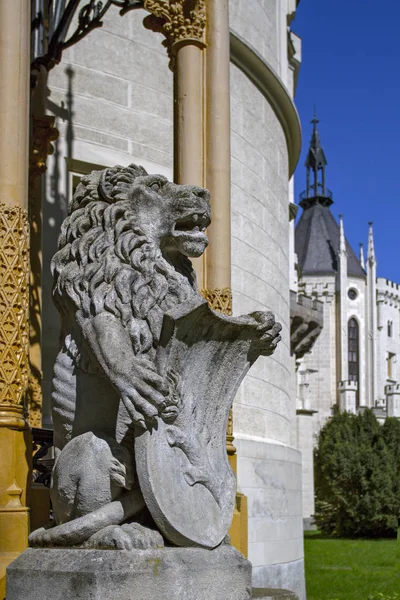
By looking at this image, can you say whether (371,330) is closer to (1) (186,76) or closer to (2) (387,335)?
(2) (387,335)

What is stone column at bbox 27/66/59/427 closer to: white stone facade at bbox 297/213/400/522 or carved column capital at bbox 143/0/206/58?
carved column capital at bbox 143/0/206/58

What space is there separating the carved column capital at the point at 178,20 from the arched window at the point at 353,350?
82291mm

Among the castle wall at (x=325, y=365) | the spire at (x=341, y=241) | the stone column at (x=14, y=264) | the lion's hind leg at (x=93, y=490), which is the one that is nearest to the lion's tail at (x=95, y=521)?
the lion's hind leg at (x=93, y=490)

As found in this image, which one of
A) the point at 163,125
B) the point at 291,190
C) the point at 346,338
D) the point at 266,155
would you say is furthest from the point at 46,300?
the point at 346,338

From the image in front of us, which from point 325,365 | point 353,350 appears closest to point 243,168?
point 325,365

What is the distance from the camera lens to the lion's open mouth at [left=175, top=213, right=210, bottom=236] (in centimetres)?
507

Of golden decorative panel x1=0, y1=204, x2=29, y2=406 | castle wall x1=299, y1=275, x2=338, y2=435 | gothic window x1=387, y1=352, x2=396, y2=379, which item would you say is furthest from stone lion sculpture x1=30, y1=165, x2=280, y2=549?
gothic window x1=387, y1=352, x2=396, y2=379

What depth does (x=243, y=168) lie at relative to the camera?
49.0ft

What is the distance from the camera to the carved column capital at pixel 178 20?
1014 centimetres

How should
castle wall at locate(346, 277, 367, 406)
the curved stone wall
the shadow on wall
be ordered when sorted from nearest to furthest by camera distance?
the shadow on wall → the curved stone wall → castle wall at locate(346, 277, 367, 406)

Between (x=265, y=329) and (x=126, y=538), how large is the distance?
52.0 inches

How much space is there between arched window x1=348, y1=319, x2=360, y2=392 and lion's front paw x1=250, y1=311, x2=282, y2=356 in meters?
87.1

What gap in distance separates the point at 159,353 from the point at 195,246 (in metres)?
0.68

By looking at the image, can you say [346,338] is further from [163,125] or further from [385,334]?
[163,125]
